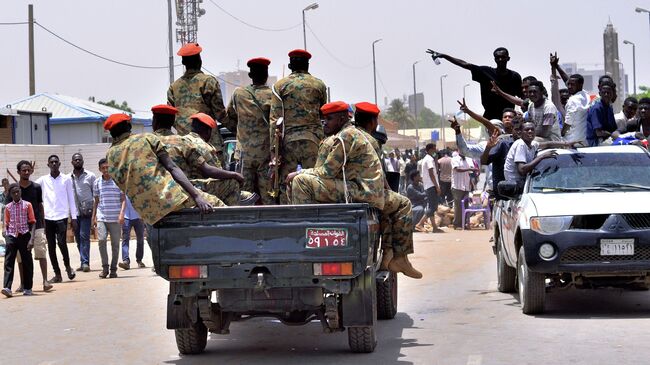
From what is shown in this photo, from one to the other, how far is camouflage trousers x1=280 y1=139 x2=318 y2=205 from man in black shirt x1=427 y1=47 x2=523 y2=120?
5.09 metres

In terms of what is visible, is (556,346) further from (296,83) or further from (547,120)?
(547,120)

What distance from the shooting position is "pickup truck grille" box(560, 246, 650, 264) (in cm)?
1095

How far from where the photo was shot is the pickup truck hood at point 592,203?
1108cm

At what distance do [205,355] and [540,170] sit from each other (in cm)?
446

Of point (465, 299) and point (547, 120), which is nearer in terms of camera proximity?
point (465, 299)

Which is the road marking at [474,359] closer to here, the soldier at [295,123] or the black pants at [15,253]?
the soldier at [295,123]

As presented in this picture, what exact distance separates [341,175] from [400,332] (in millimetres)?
1981

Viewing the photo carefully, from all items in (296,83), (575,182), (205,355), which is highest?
(296,83)

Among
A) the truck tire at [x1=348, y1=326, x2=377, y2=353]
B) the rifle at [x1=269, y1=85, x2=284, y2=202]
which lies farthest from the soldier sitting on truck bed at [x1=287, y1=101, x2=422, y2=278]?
Result: the rifle at [x1=269, y1=85, x2=284, y2=202]

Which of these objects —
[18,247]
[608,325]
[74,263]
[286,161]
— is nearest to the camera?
[608,325]

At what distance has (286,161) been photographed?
1159 cm

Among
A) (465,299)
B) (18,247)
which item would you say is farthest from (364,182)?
(18,247)

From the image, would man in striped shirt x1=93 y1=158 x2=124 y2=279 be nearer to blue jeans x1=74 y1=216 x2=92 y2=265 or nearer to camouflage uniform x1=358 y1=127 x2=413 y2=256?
blue jeans x1=74 y1=216 x2=92 y2=265

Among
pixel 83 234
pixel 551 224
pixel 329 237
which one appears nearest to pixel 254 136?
pixel 551 224
